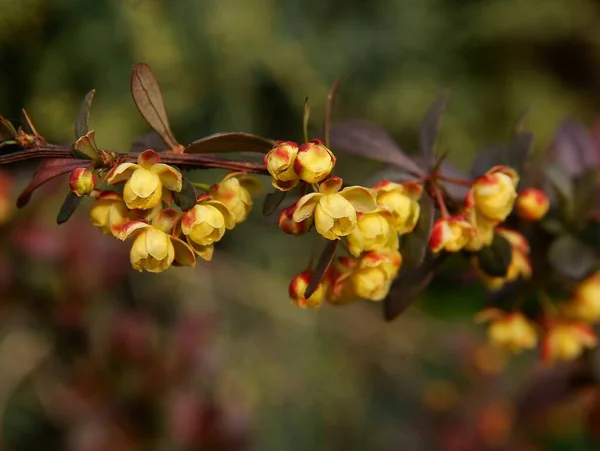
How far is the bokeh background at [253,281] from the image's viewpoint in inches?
46.3

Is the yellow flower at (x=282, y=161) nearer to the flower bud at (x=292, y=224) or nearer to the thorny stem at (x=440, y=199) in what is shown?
the flower bud at (x=292, y=224)

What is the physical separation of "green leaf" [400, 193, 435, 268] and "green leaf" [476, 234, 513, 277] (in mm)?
57

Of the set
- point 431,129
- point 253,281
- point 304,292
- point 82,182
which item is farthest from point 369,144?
point 253,281

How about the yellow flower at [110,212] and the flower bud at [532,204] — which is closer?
the yellow flower at [110,212]

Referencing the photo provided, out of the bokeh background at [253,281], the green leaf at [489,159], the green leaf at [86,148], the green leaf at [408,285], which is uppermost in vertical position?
the green leaf at [86,148]

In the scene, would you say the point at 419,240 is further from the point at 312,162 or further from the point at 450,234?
the point at 312,162

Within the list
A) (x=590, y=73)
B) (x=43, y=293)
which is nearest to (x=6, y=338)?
(x=43, y=293)

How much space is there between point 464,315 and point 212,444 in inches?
33.5

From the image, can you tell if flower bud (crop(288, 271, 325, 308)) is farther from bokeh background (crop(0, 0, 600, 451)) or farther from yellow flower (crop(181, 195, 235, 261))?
bokeh background (crop(0, 0, 600, 451))

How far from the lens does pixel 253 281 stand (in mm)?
1671

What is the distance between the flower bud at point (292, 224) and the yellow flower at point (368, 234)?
0.03 m

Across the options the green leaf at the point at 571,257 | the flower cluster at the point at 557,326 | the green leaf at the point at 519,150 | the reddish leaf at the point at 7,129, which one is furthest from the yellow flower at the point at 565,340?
the reddish leaf at the point at 7,129

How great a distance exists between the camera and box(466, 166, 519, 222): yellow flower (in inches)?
20.5

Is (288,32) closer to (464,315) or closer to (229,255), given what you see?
(229,255)
